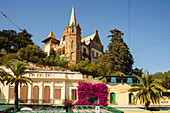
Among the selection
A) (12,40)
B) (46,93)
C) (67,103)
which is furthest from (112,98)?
(12,40)

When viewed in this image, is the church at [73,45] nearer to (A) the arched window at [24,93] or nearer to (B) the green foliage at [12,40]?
(B) the green foliage at [12,40]

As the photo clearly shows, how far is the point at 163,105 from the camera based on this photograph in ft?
125

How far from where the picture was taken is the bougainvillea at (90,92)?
1302 inches

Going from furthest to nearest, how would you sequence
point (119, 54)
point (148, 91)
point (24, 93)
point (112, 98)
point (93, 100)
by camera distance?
1. point (119, 54)
2. point (112, 98)
3. point (93, 100)
4. point (24, 93)
5. point (148, 91)

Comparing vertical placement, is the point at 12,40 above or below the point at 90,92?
above

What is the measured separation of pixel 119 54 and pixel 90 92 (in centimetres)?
2240

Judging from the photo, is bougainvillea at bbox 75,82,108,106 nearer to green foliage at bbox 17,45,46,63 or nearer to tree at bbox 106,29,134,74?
tree at bbox 106,29,134,74

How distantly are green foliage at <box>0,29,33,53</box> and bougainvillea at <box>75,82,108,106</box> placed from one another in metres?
39.2

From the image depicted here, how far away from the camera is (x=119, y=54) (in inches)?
2103

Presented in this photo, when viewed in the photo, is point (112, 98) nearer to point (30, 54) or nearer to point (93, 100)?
point (93, 100)

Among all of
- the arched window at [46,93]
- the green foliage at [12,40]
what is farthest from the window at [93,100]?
the green foliage at [12,40]

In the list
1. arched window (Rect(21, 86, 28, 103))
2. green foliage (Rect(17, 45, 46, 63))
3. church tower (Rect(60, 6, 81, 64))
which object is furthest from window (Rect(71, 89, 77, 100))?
church tower (Rect(60, 6, 81, 64))

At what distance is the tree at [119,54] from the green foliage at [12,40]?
2945 centimetres

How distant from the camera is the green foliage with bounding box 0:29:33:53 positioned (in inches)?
2496
